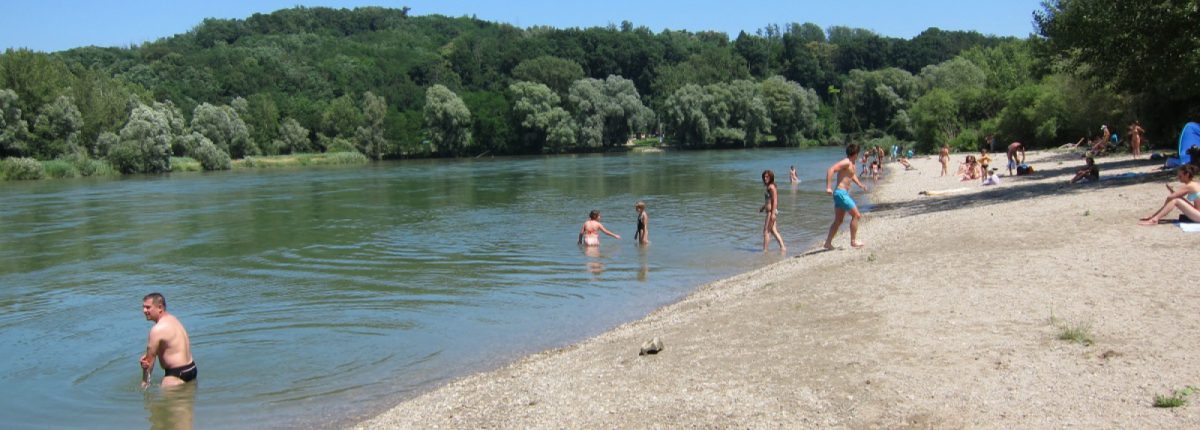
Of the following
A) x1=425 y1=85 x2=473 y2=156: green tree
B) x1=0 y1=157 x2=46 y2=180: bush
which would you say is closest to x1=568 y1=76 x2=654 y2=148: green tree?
x1=425 y1=85 x2=473 y2=156: green tree

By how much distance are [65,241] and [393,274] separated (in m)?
14.9

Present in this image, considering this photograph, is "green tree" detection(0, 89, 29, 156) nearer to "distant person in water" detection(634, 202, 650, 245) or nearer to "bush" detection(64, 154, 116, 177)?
"bush" detection(64, 154, 116, 177)

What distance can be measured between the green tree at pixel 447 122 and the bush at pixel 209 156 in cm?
2720

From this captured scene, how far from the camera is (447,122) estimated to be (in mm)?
103562

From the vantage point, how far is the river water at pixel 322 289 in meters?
10.4

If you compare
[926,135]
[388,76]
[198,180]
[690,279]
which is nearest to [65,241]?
[690,279]

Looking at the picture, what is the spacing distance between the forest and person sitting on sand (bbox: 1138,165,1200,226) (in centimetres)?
863

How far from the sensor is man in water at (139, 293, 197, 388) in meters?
10.2

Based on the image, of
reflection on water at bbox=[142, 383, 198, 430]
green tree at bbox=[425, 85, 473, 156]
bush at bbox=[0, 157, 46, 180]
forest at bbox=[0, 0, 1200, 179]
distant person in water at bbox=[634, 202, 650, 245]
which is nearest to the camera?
reflection on water at bbox=[142, 383, 198, 430]

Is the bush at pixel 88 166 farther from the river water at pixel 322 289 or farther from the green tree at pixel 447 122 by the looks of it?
the green tree at pixel 447 122

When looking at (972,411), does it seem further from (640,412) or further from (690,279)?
(690,279)

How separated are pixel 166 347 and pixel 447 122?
95102mm

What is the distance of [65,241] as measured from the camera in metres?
27.3

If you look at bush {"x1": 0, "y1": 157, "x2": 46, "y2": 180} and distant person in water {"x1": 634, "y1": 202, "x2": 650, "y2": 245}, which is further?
bush {"x1": 0, "y1": 157, "x2": 46, "y2": 180}
